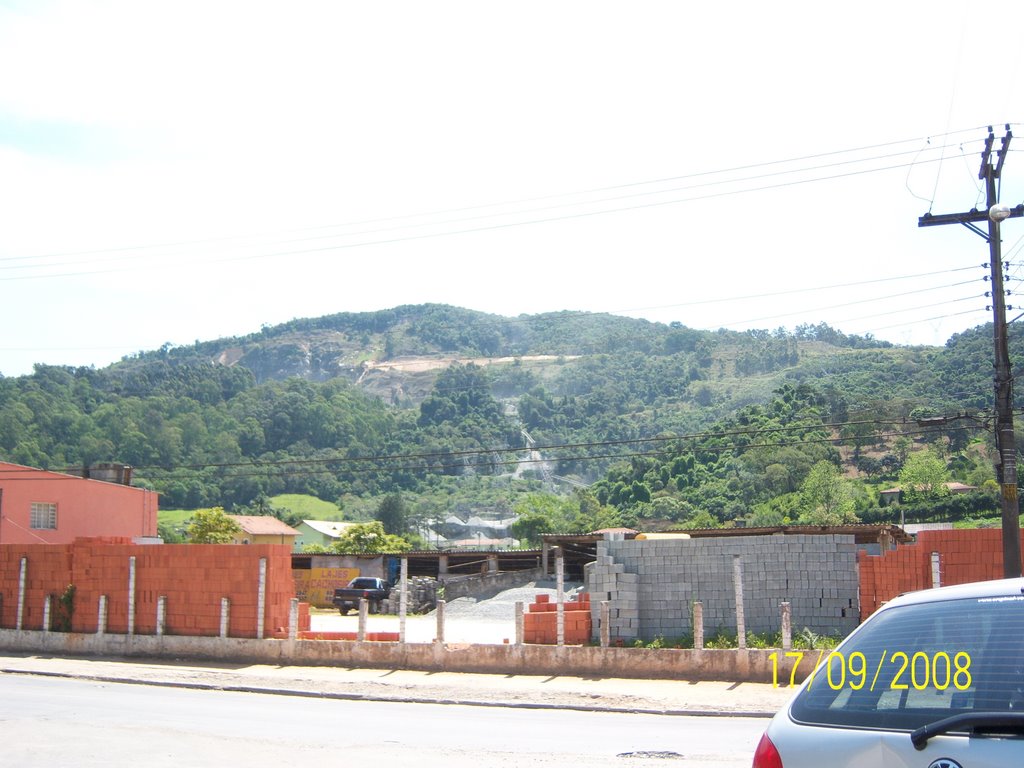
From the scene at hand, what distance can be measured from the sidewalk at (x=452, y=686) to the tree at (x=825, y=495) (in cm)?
5801

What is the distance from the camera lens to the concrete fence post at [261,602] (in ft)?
78.2

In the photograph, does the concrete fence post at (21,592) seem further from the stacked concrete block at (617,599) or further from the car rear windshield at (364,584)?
the car rear windshield at (364,584)

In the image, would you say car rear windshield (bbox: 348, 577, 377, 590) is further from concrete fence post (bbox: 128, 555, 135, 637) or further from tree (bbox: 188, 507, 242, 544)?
concrete fence post (bbox: 128, 555, 135, 637)

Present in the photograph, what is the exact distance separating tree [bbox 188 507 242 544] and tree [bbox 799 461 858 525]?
38.6m

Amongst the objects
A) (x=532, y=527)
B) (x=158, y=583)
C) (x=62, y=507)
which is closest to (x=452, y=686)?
(x=158, y=583)

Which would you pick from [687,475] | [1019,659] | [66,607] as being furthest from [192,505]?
[1019,659]

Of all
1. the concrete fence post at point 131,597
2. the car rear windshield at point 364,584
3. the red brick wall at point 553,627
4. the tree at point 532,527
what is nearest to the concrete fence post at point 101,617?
the concrete fence post at point 131,597

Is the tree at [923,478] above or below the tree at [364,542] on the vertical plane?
above

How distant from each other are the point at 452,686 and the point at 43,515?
33388 mm

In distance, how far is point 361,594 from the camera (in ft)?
152

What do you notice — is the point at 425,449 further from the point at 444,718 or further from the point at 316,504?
the point at 444,718

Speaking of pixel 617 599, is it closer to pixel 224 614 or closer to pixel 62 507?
pixel 224 614

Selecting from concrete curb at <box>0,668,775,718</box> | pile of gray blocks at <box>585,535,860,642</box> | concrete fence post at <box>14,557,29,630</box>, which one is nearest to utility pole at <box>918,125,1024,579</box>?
pile of gray blocks at <box>585,535,860,642</box>

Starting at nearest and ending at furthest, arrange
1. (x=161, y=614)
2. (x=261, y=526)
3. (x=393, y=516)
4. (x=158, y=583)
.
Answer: (x=161, y=614) → (x=158, y=583) → (x=261, y=526) → (x=393, y=516)
